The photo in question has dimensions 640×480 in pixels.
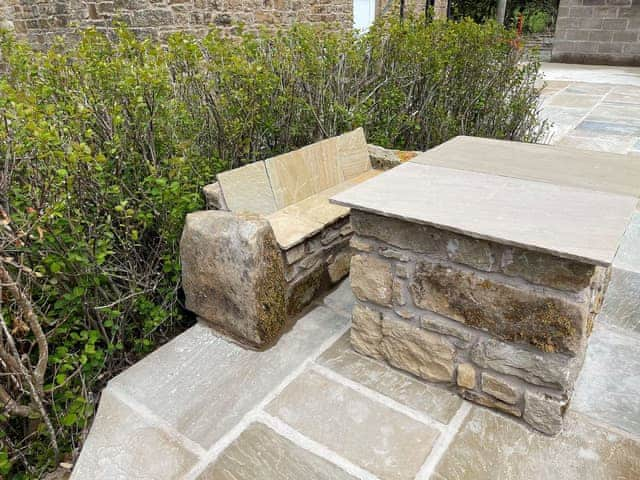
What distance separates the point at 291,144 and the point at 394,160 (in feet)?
2.34

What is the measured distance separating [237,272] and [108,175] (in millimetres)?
785

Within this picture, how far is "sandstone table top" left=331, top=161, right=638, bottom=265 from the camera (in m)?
1.44

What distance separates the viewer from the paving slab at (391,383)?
1815mm

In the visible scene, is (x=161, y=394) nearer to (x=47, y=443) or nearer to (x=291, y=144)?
(x=47, y=443)

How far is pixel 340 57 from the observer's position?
3.63 meters

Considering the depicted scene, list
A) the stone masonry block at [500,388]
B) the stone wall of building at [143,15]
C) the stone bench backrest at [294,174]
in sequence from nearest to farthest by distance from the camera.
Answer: the stone masonry block at [500,388]
the stone bench backrest at [294,174]
the stone wall of building at [143,15]

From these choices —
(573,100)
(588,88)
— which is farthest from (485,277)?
(588,88)

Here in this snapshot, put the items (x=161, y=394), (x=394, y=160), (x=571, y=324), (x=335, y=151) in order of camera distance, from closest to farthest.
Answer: (x=571, y=324), (x=161, y=394), (x=335, y=151), (x=394, y=160)

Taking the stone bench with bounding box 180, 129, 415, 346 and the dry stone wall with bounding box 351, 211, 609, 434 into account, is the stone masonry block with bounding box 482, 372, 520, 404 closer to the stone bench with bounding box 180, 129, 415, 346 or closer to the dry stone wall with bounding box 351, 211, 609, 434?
the dry stone wall with bounding box 351, 211, 609, 434

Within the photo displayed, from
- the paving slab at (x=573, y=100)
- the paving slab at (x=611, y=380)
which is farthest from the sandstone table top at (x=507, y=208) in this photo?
the paving slab at (x=573, y=100)

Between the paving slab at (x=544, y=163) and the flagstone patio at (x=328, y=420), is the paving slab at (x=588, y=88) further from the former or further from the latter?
the flagstone patio at (x=328, y=420)

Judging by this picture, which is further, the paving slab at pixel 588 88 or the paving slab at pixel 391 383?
the paving slab at pixel 588 88

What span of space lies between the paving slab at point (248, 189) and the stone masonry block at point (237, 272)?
0.22 meters

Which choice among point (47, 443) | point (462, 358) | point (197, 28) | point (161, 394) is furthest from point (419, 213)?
point (197, 28)
